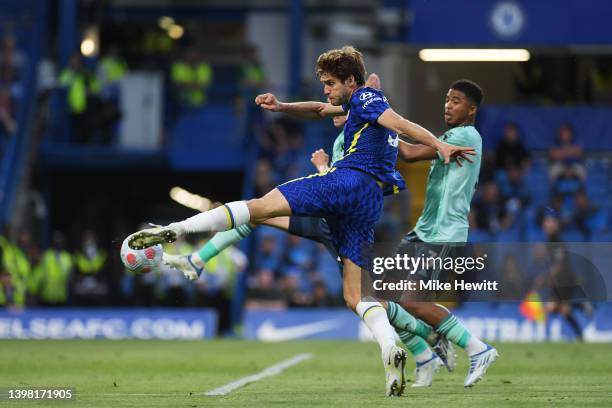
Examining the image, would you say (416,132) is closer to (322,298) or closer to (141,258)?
(141,258)

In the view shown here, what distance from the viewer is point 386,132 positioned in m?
9.31

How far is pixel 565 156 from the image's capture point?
23.8 m

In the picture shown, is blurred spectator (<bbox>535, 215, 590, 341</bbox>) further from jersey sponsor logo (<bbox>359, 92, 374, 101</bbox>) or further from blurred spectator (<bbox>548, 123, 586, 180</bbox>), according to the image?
blurred spectator (<bbox>548, 123, 586, 180</bbox>)

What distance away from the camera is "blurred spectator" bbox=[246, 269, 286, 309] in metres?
21.9

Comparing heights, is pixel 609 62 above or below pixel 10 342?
above

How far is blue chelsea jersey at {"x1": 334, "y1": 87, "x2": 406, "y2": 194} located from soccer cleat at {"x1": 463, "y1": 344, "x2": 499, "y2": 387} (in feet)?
5.66

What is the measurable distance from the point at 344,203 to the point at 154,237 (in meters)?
1.29

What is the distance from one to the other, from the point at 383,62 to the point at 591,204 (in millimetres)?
6954

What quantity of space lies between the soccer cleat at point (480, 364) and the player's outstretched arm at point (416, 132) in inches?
76.2

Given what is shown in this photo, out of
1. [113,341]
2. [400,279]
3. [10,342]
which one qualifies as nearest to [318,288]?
[113,341]

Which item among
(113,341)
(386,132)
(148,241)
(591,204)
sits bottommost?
(113,341)

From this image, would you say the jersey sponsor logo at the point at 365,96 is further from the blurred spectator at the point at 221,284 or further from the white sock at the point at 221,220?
the blurred spectator at the point at 221,284

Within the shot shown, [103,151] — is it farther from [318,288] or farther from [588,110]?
[588,110]

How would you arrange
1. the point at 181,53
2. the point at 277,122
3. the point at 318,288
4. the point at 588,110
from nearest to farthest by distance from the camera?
the point at 318,288
the point at 588,110
the point at 277,122
the point at 181,53
